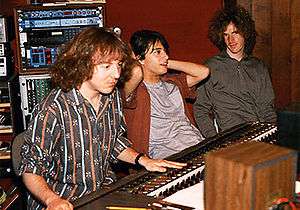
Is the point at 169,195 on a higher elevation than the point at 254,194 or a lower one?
lower

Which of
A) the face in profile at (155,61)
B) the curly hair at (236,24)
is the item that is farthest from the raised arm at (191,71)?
the curly hair at (236,24)

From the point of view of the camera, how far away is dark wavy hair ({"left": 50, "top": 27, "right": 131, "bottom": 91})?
2.18 m

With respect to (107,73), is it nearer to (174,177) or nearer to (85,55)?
(85,55)

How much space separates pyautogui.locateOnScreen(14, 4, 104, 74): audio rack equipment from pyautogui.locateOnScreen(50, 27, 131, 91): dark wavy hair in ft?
4.16

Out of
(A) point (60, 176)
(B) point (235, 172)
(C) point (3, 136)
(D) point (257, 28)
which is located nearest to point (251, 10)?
(D) point (257, 28)

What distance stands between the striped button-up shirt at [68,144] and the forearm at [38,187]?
1.9 inches

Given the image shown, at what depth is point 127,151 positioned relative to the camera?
94.5 inches

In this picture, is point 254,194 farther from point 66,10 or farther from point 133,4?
point 133,4

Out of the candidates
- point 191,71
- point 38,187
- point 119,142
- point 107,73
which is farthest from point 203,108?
point 38,187

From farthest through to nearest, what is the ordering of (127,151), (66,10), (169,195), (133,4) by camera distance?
(133,4), (66,10), (127,151), (169,195)

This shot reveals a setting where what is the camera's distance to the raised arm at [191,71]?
3355mm

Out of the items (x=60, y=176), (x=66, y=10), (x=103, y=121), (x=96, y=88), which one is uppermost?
(x=66, y=10)

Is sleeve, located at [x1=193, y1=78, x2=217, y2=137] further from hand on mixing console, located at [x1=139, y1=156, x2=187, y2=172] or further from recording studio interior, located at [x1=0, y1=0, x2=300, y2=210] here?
hand on mixing console, located at [x1=139, y1=156, x2=187, y2=172]

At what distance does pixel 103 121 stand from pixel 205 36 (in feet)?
6.34
